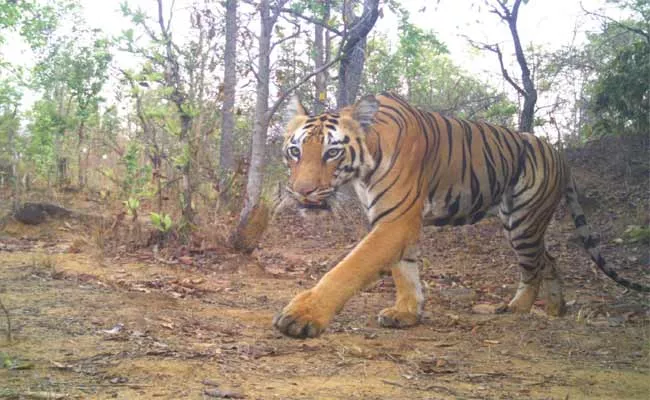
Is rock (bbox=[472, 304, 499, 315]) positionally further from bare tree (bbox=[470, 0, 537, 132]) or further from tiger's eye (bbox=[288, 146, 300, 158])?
bare tree (bbox=[470, 0, 537, 132])

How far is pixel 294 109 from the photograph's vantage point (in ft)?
Answer: 14.9

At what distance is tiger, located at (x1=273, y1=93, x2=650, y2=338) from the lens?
3561 mm

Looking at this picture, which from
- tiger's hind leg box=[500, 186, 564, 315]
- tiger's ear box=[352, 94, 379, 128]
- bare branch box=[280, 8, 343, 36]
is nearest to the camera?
tiger's ear box=[352, 94, 379, 128]

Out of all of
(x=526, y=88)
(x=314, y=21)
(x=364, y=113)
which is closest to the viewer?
(x=364, y=113)

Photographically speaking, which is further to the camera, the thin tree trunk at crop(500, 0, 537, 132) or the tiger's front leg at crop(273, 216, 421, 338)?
the thin tree trunk at crop(500, 0, 537, 132)

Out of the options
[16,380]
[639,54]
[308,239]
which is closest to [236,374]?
[16,380]

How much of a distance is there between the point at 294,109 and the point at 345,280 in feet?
5.27

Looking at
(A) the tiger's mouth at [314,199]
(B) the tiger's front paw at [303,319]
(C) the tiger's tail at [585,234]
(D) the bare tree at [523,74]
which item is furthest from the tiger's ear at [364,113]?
(D) the bare tree at [523,74]

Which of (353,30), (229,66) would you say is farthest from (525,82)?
(229,66)

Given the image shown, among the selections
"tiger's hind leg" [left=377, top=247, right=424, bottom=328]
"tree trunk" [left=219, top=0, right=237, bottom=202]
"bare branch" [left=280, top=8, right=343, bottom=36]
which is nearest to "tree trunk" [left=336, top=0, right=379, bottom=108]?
"bare branch" [left=280, top=8, right=343, bottom=36]

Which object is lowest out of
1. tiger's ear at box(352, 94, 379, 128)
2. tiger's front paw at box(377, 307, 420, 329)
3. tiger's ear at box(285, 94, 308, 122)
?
tiger's front paw at box(377, 307, 420, 329)

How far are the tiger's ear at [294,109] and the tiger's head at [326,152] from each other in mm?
121

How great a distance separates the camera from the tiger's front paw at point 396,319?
4297 millimetres

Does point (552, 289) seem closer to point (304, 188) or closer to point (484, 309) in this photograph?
point (484, 309)
